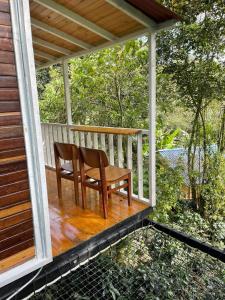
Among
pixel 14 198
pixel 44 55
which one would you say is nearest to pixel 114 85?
pixel 44 55

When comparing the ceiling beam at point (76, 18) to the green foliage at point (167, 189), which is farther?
the green foliage at point (167, 189)

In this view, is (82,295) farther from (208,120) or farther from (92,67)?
(92,67)

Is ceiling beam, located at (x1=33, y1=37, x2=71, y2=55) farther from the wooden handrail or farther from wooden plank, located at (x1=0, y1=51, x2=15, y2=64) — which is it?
wooden plank, located at (x1=0, y1=51, x2=15, y2=64)

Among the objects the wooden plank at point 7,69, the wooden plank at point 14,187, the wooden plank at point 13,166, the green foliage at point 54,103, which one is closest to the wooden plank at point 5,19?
the wooden plank at point 7,69

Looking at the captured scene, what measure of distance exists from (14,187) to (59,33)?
7.46ft

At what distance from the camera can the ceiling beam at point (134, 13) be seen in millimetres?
2291

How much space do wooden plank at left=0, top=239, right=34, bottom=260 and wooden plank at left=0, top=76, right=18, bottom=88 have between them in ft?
3.88

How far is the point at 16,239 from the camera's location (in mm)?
1757

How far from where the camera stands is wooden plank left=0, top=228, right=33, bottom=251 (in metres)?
1.70

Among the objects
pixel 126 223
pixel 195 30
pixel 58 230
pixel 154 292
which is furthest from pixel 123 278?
pixel 195 30

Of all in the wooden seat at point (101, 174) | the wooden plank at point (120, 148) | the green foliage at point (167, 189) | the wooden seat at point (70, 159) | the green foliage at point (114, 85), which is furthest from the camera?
the green foliage at point (114, 85)

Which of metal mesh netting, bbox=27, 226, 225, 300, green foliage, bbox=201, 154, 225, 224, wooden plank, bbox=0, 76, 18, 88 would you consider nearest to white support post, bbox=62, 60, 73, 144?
metal mesh netting, bbox=27, 226, 225, 300

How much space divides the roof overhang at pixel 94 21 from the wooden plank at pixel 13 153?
1.60 meters

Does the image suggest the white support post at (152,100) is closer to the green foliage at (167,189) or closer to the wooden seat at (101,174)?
the wooden seat at (101,174)
